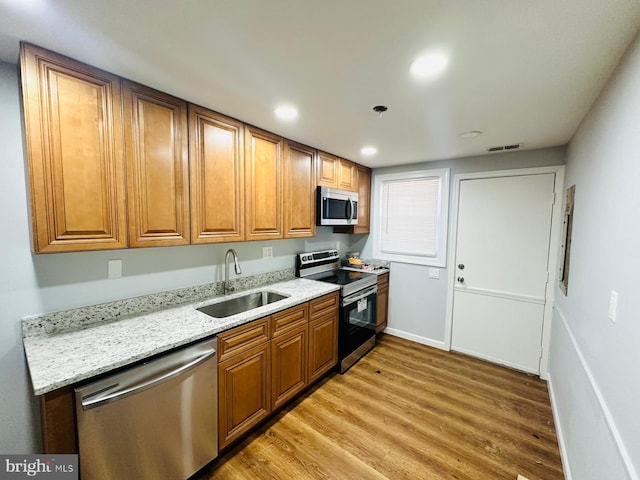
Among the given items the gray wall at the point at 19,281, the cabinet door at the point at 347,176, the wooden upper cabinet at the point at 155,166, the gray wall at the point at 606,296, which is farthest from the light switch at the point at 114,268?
the gray wall at the point at 606,296

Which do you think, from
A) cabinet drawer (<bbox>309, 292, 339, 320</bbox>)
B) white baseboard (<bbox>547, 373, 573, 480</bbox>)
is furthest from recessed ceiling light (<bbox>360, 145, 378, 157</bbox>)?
white baseboard (<bbox>547, 373, 573, 480</bbox>)

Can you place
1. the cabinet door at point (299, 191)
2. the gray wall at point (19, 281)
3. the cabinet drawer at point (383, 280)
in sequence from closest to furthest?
1. the gray wall at point (19, 281)
2. the cabinet door at point (299, 191)
3. the cabinet drawer at point (383, 280)

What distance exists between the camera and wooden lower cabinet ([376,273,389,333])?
11.4 ft

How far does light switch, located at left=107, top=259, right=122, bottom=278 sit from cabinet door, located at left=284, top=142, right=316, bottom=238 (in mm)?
1303

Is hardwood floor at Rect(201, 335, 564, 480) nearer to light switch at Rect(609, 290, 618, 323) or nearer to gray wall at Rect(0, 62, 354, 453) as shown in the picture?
gray wall at Rect(0, 62, 354, 453)

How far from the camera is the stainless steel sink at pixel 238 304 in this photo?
6.93 ft

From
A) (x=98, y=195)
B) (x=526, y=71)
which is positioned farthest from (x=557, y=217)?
(x=98, y=195)

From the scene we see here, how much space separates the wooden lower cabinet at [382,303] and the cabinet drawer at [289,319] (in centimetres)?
144

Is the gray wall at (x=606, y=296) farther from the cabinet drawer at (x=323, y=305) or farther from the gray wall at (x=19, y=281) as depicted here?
the gray wall at (x=19, y=281)

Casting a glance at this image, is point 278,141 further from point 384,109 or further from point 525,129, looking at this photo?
point 525,129

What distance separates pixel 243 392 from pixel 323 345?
90 cm

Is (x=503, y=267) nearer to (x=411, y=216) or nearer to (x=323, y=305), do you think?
(x=411, y=216)

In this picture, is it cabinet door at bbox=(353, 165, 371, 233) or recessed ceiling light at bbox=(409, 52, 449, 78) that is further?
cabinet door at bbox=(353, 165, 371, 233)

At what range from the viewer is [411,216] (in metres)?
3.54
